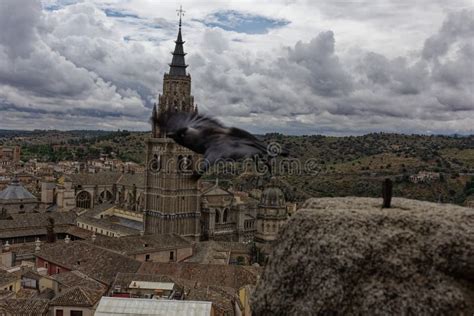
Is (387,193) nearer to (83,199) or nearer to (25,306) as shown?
(25,306)

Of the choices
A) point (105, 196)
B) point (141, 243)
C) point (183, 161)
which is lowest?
point (105, 196)

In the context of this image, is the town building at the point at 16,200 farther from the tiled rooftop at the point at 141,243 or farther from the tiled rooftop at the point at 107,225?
the tiled rooftop at the point at 141,243

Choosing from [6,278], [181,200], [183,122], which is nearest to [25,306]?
[6,278]

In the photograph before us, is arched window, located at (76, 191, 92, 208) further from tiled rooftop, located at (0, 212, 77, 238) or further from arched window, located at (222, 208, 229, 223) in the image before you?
arched window, located at (222, 208, 229, 223)

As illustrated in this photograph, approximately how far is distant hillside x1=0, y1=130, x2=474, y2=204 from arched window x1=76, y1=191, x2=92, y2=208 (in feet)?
73.8

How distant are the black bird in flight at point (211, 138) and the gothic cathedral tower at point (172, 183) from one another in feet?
146

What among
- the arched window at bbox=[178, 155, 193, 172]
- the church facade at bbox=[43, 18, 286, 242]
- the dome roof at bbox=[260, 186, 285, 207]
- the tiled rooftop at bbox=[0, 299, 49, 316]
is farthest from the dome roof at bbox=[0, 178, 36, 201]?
the tiled rooftop at bbox=[0, 299, 49, 316]

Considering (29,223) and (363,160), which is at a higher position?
(363,160)

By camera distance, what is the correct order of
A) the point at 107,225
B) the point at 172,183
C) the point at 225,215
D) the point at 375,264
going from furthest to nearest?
the point at 225,215, the point at 172,183, the point at 107,225, the point at 375,264

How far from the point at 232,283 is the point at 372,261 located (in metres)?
22.6

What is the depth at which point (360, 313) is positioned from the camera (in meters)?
4.63

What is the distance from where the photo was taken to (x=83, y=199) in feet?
226

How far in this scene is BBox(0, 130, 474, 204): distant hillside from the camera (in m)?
76.8

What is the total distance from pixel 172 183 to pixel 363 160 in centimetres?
6429
